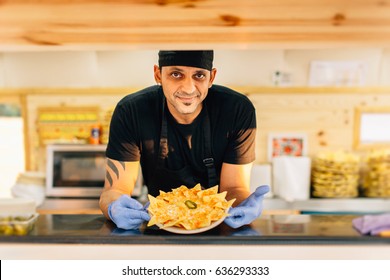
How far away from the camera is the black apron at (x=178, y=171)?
6.34ft

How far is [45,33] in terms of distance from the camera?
1.33 metres

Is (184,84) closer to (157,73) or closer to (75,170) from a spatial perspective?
(157,73)

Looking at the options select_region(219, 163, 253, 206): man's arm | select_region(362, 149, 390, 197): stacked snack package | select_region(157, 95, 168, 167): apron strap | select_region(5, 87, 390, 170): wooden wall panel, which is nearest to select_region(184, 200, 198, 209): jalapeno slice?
select_region(219, 163, 253, 206): man's arm

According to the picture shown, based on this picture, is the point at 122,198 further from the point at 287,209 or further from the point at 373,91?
the point at 373,91

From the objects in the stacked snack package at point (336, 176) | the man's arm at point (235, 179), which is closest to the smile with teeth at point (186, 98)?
the man's arm at point (235, 179)

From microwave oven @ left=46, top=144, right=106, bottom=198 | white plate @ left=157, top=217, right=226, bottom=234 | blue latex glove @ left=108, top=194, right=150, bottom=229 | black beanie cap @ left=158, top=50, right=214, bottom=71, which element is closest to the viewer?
white plate @ left=157, top=217, right=226, bottom=234

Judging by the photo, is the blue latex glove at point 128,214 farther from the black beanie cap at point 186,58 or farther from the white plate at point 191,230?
the black beanie cap at point 186,58

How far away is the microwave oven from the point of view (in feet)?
10.6

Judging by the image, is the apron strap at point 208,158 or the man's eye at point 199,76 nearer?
the man's eye at point 199,76

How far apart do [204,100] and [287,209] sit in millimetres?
1621

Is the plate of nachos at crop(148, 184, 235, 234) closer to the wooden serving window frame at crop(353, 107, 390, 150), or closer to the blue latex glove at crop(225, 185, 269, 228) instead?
the blue latex glove at crop(225, 185, 269, 228)

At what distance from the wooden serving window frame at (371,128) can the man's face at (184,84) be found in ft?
6.52

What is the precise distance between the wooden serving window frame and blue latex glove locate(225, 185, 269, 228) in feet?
6.44
